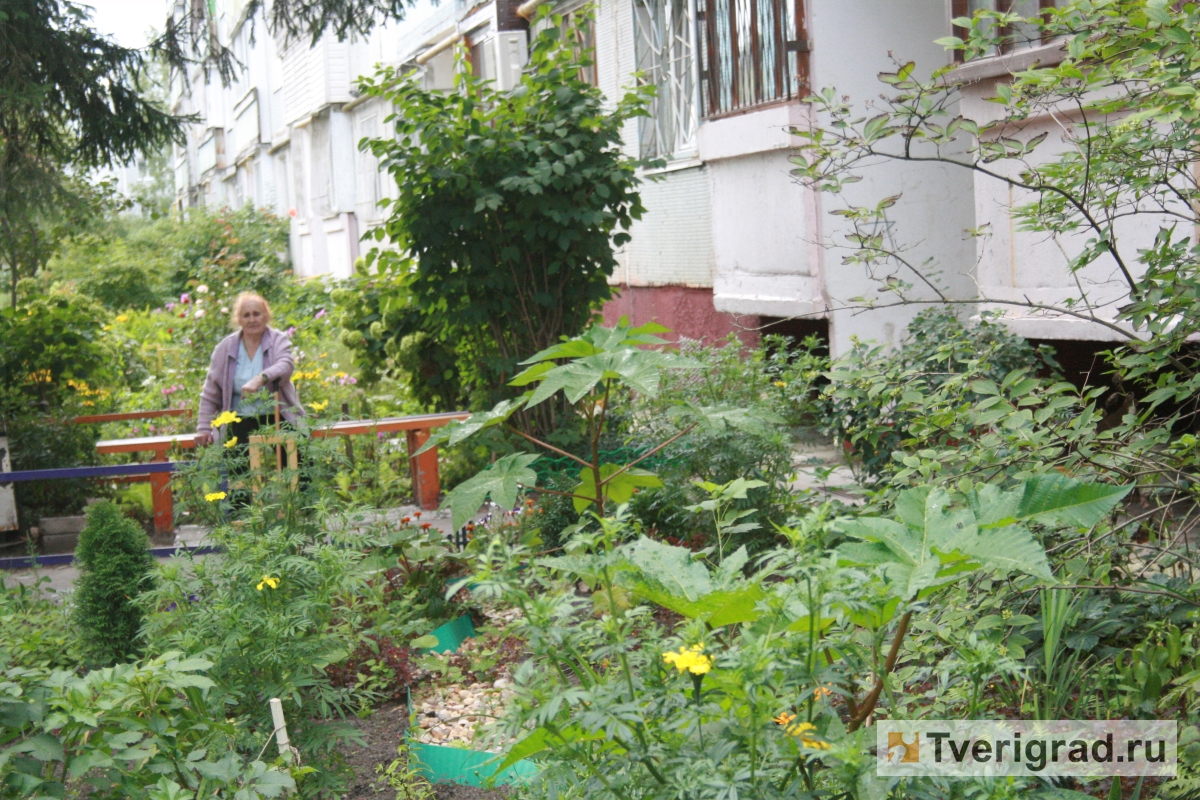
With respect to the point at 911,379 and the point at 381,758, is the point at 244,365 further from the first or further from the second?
the point at 911,379

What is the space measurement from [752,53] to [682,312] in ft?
8.30

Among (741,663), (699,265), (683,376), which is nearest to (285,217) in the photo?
(699,265)

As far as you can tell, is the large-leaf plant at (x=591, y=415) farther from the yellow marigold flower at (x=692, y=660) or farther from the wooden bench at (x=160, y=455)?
the wooden bench at (x=160, y=455)

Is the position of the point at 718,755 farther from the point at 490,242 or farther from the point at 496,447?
the point at 490,242

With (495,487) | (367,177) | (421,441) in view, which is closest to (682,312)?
(421,441)

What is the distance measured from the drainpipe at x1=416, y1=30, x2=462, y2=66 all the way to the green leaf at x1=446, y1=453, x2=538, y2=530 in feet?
31.5

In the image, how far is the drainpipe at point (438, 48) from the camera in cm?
1264

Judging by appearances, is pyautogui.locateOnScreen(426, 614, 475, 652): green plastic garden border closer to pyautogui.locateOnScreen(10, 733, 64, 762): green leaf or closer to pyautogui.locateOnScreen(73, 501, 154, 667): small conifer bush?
pyautogui.locateOnScreen(73, 501, 154, 667): small conifer bush

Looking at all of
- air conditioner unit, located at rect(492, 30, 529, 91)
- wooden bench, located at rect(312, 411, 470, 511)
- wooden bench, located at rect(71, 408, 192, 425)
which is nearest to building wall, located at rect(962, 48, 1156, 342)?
wooden bench, located at rect(312, 411, 470, 511)

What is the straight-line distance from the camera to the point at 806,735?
70.6 inches

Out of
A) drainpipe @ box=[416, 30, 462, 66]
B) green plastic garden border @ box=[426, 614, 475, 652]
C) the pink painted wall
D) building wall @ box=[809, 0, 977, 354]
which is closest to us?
green plastic garden border @ box=[426, 614, 475, 652]

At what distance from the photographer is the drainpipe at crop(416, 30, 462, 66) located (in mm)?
12639

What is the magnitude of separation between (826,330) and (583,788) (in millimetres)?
6117

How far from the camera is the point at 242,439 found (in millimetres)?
6219
